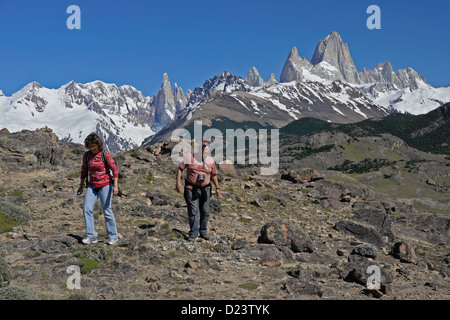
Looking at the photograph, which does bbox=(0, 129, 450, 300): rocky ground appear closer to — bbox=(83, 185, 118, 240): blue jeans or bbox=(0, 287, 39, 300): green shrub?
bbox=(0, 287, 39, 300): green shrub

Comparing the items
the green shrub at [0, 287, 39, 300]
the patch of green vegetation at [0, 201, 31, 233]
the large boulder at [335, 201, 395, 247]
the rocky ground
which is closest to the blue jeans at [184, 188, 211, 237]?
the rocky ground

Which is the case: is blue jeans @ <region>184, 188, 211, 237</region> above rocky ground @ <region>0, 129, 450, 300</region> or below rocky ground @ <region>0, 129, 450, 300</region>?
above

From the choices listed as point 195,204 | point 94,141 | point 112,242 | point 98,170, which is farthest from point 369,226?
point 94,141

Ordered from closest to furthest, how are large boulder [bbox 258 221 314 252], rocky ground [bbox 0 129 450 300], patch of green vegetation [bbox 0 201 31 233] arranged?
rocky ground [bbox 0 129 450 300] < large boulder [bbox 258 221 314 252] < patch of green vegetation [bbox 0 201 31 233]

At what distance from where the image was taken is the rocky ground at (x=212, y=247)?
11.0m

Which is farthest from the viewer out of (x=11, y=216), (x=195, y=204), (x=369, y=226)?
(x=369, y=226)

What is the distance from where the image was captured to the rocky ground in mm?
10984

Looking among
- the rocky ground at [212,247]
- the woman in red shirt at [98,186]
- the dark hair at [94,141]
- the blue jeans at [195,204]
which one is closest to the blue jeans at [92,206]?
the woman in red shirt at [98,186]

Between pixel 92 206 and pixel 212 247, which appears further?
pixel 212 247

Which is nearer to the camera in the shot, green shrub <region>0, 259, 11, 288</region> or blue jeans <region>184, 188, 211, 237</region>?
green shrub <region>0, 259, 11, 288</region>

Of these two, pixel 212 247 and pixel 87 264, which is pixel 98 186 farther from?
pixel 212 247

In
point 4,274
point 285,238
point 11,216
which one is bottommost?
point 4,274

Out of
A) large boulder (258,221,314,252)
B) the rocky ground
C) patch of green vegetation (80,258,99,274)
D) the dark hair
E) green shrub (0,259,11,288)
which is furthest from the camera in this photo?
large boulder (258,221,314,252)

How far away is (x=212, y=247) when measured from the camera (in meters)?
14.7
